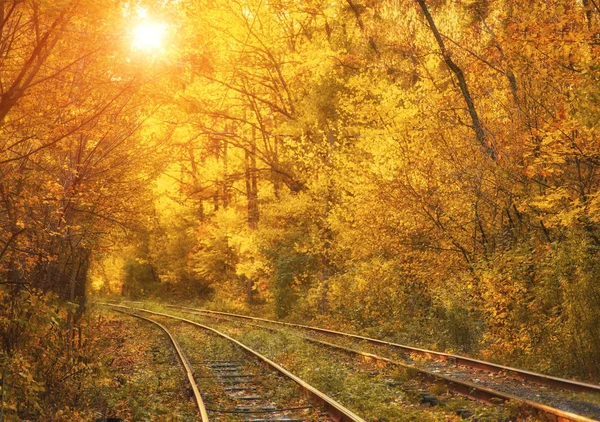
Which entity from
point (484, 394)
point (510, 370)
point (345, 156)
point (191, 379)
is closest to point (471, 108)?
point (345, 156)

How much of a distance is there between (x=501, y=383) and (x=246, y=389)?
455cm

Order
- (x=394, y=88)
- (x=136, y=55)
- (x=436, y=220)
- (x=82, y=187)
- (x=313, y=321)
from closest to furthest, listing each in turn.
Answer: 1. (x=136, y=55)
2. (x=82, y=187)
3. (x=436, y=220)
4. (x=394, y=88)
5. (x=313, y=321)

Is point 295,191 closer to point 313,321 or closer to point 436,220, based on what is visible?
point 313,321

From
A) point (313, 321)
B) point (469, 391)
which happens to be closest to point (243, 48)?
point (313, 321)

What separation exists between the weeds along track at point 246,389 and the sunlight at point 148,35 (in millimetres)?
5586

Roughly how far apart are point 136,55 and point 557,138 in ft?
24.7

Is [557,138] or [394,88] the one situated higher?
[394,88]

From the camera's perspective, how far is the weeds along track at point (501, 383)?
842cm

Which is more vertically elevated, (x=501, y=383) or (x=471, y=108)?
(x=471, y=108)

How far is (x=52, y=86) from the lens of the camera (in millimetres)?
8633

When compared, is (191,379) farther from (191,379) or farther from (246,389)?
(246,389)

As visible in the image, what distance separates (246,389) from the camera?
1152 centimetres

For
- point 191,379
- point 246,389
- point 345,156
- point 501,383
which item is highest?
point 345,156

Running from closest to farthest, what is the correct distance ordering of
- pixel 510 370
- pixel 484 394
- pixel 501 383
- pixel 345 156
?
1. pixel 484 394
2. pixel 501 383
3. pixel 510 370
4. pixel 345 156
